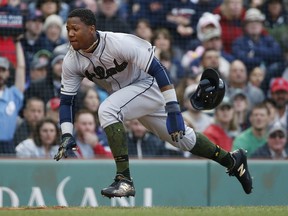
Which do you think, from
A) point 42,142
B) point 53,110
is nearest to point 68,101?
point 42,142

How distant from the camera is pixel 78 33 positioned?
7.79 meters

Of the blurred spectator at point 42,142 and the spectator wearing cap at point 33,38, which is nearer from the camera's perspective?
the blurred spectator at point 42,142

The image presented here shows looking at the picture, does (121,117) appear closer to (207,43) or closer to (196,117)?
(196,117)

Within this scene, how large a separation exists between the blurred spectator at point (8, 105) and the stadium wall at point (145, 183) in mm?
728

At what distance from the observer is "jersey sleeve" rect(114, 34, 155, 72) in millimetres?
7789

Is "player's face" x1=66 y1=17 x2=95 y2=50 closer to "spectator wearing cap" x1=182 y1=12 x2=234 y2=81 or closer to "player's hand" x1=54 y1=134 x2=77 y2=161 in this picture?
"player's hand" x1=54 y1=134 x2=77 y2=161

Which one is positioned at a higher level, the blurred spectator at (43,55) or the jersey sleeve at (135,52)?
the jersey sleeve at (135,52)

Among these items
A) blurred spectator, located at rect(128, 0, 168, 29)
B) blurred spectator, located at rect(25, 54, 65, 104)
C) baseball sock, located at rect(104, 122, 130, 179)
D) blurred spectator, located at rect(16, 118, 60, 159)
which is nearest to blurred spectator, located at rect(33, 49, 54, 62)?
blurred spectator, located at rect(25, 54, 65, 104)

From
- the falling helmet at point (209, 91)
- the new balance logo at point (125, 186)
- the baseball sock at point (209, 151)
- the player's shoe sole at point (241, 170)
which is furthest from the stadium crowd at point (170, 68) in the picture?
the new balance logo at point (125, 186)

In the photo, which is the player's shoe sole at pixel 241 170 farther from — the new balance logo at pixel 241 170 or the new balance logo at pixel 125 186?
the new balance logo at pixel 125 186

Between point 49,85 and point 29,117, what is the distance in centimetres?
71

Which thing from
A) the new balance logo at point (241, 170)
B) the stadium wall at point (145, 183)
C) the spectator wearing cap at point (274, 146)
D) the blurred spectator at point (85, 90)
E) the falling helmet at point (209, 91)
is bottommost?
the stadium wall at point (145, 183)

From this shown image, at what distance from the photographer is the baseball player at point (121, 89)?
777 cm

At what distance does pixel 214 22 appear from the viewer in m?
13.3
